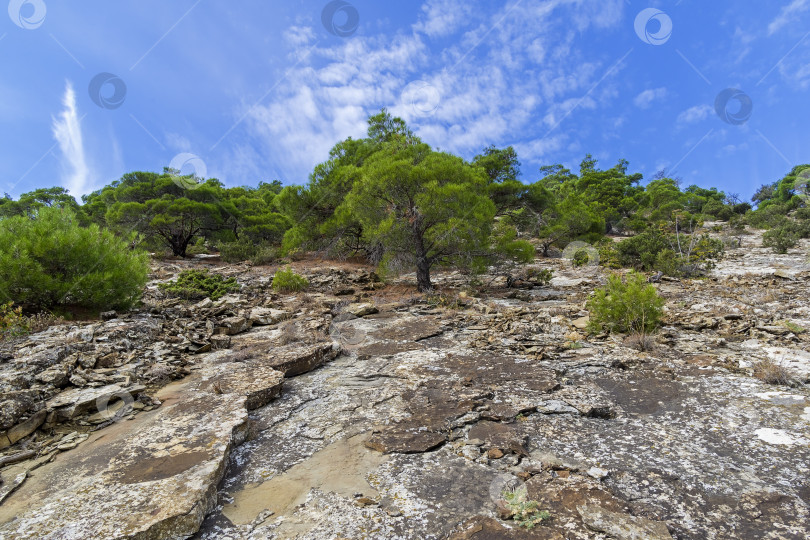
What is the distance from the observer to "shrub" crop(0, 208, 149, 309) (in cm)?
712

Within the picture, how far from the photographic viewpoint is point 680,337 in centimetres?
596

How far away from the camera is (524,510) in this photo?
2271 mm

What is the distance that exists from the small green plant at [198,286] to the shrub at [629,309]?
9110 mm

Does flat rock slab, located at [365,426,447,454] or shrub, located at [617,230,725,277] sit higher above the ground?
shrub, located at [617,230,725,277]

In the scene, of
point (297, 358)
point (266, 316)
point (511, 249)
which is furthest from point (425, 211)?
point (297, 358)

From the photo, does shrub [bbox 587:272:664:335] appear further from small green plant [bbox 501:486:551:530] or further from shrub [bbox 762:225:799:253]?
shrub [bbox 762:225:799:253]

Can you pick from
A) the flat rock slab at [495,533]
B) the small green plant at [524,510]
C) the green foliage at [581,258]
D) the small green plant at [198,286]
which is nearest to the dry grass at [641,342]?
A: the small green plant at [524,510]

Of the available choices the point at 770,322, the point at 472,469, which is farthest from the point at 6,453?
the point at 770,322

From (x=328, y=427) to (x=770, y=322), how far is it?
7.22 meters

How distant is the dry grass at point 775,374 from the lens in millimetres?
3960

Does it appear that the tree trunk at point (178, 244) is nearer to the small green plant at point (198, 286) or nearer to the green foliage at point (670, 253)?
the small green plant at point (198, 286)

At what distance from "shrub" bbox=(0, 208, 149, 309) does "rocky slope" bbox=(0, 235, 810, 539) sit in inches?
73.9

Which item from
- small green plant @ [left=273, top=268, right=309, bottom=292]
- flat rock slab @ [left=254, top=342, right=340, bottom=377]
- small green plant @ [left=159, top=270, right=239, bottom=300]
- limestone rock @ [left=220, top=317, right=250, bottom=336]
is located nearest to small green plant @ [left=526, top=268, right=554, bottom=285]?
small green plant @ [left=273, top=268, right=309, bottom=292]

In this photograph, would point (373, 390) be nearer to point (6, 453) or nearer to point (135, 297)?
point (6, 453)
